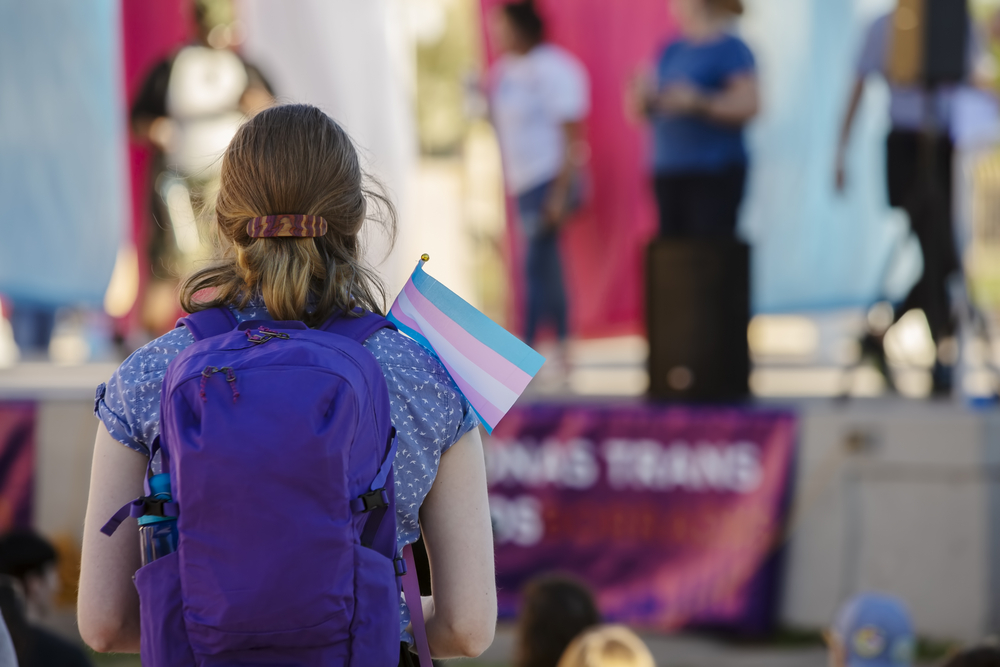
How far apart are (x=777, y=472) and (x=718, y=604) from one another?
0.54 metres

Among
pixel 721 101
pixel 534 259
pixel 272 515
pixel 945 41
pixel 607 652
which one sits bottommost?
pixel 607 652

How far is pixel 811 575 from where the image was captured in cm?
459

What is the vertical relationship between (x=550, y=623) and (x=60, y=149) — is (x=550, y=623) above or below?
below

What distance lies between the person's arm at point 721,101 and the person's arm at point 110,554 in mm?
4123

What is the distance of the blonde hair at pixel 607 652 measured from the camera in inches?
94.9

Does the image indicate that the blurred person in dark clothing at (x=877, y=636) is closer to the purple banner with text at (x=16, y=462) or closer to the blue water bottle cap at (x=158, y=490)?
the blue water bottle cap at (x=158, y=490)

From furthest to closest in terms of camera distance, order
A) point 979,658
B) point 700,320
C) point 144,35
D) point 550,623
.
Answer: point 144,35, point 700,320, point 550,623, point 979,658

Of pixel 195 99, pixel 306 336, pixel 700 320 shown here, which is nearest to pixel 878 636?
pixel 306 336

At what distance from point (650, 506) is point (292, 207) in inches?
136

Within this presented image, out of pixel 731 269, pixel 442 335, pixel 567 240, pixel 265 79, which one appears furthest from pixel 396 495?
pixel 567 240

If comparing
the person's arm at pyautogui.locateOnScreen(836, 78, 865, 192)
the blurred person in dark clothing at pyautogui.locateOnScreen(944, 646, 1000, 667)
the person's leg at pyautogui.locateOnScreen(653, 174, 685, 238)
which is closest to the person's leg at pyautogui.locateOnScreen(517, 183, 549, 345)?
the person's leg at pyautogui.locateOnScreen(653, 174, 685, 238)

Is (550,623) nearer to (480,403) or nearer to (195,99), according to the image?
(480,403)

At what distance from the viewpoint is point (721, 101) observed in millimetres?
5203

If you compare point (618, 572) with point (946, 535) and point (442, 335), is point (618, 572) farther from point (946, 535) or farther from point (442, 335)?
point (442, 335)
